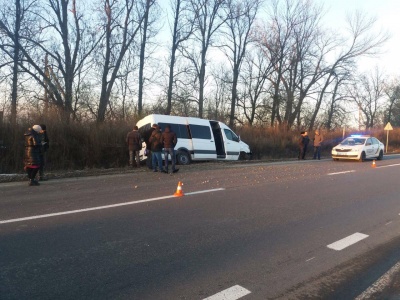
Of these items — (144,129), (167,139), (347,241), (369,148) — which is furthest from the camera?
(369,148)

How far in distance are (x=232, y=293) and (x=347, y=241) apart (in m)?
2.65

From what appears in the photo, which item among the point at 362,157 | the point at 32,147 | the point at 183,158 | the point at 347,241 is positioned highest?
the point at 32,147

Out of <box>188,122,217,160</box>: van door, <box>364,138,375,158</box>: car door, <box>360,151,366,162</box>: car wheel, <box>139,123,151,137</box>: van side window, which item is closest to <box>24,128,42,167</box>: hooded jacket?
<box>139,123,151,137</box>: van side window

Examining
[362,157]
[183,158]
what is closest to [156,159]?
Result: [183,158]

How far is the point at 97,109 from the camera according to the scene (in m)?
24.7

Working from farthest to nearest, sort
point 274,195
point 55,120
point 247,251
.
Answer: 1. point 55,120
2. point 274,195
3. point 247,251

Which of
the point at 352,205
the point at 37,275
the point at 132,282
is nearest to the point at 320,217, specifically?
the point at 352,205

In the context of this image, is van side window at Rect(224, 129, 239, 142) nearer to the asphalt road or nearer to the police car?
the police car

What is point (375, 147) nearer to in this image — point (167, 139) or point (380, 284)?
point (167, 139)

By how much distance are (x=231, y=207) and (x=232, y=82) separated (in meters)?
30.8

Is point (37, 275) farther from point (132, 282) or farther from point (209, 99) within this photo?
point (209, 99)

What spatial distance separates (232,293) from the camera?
389 cm

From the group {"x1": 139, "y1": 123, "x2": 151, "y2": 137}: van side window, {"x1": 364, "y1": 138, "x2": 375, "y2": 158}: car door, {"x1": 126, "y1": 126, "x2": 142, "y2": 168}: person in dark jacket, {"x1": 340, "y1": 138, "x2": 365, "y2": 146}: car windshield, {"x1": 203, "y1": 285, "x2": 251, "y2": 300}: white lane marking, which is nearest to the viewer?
{"x1": 203, "y1": 285, "x2": 251, "y2": 300}: white lane marking

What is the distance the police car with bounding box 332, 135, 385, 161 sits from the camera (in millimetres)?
21578
